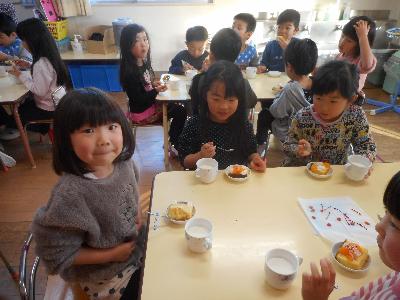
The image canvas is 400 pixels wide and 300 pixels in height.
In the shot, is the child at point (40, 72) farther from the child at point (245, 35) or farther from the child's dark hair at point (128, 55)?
the child at point (245, 35)

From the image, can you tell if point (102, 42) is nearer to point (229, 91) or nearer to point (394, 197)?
point (229, 91)

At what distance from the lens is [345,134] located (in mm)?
1697

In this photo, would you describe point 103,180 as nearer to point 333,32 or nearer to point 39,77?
point 39,77

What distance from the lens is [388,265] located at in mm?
725

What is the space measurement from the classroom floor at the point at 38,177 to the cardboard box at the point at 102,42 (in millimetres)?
1416

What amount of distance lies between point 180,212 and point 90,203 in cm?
31

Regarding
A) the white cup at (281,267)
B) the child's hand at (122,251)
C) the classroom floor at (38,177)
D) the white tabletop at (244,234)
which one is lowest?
the classroom floor at (38,177)

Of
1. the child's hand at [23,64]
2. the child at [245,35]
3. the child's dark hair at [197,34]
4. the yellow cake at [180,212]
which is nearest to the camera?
the yellow cake at [180,212]

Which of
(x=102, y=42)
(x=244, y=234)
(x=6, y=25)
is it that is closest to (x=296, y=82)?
(x=244, y=234)

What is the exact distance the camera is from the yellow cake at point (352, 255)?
36.4 inches

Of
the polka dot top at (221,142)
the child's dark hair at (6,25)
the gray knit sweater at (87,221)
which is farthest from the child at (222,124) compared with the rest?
the child's dark hair at (6,25)

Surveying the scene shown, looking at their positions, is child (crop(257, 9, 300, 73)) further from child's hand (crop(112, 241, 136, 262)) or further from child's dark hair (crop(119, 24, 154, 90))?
child's hand (crop(112, 241, 136, 262))

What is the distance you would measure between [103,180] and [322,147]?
1.23 metres

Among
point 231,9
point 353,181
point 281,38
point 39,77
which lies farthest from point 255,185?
point 231,9
